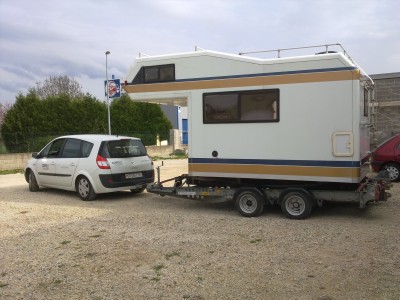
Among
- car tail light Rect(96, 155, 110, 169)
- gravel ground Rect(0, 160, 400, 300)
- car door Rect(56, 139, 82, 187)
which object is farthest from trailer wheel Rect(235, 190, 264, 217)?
car door Rect(56, 139, 82, 187)

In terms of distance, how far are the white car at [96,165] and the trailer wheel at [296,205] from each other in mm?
4083

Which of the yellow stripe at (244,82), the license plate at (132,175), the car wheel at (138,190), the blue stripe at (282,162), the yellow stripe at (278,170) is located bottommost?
the car wheel at (138,190)

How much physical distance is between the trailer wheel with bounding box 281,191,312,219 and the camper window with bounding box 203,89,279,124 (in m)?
1.41

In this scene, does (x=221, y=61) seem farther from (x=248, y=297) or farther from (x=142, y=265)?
(x=248, y=297)

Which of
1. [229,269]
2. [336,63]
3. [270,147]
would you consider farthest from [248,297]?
[336,63]

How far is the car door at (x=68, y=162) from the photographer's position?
1032cm

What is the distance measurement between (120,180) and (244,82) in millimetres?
3949

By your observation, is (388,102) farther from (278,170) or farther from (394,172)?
(278,170)

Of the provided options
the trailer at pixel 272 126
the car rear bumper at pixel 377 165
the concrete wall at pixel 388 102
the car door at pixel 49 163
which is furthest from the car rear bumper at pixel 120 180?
the concrete wall at pixel 388 102

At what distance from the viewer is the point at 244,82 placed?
794 cm

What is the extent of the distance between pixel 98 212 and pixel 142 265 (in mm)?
3675

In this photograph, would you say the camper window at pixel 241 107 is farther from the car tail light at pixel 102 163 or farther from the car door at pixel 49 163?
the car door at pixel 49 163

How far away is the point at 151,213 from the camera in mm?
8438

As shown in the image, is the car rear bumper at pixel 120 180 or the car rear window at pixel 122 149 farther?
the car rear window at pixel 122 149
